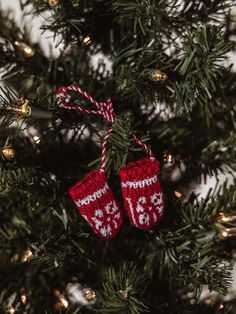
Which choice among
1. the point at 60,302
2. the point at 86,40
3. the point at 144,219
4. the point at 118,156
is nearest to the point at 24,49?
the point at 86,40

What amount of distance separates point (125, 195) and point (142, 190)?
0.03 meters

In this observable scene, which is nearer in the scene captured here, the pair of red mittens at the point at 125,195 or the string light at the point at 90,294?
the pair of red mittens at the point at 125,195

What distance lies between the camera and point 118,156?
631mm

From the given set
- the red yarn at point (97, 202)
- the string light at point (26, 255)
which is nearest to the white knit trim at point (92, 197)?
the red yarn at point (97, 202)

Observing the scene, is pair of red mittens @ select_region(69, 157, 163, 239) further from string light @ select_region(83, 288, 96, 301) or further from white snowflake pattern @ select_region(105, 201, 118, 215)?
string light @ select_region(83, 288, 96, 301)

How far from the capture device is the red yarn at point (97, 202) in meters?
0.60

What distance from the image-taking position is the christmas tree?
1.96 feet

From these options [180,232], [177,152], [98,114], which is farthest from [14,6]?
[180,232]

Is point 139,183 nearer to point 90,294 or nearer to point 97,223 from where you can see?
point 97,223

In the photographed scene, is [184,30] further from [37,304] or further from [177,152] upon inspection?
[37,304]

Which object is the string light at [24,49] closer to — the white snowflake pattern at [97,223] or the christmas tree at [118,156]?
the christmas tree at [118,156]

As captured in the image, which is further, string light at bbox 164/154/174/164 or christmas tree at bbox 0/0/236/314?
string light at bbox 164/154/174/164

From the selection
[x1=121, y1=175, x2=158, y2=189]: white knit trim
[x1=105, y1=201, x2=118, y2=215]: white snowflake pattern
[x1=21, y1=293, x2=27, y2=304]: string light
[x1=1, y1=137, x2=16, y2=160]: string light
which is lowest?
[x1=21, y1=293, x2=27, y2=304]: string light

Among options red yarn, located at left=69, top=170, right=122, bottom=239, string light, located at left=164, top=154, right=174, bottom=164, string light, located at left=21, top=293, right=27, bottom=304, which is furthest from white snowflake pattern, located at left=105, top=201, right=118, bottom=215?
string light, located at left=21, top=293, right=27, bottom=304
